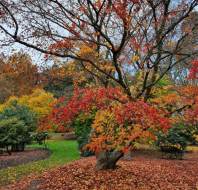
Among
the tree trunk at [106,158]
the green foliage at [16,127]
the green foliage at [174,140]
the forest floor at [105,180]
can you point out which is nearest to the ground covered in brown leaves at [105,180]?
the forest floor at [105,180]

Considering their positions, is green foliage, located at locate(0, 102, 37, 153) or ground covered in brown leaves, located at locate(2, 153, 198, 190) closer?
ground covered in brown leaves, located at locate(2, 153, 198, 190)

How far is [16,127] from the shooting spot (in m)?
27.7

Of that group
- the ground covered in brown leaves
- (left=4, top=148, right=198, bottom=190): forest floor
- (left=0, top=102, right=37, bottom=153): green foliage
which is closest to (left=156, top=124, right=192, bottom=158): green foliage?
(left=0, top=102, right=37, bottom=153): green foliage

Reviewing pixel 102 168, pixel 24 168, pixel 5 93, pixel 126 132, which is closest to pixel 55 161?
pixel 24 168

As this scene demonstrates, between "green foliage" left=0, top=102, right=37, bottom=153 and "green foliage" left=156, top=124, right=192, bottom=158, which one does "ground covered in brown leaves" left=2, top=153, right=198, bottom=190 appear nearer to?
"green foliage" left=156, top=124, right=192, bottom=158

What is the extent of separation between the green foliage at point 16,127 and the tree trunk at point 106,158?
12.9 m

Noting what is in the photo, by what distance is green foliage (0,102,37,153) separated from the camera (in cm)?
2706

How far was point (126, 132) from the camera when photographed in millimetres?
11203

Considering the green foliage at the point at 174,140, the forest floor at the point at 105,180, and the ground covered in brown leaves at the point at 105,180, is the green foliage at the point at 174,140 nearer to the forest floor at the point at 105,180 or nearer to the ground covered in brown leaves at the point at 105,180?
the forest floor at the point at 105,180

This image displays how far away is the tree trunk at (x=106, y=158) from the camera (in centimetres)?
1473

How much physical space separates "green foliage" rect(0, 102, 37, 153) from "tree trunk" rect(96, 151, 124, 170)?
12.9 metres

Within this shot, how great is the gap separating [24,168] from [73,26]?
8.16 metres

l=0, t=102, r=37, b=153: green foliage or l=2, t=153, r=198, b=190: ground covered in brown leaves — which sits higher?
l=0, t=102, r=37, b=153: green foliage

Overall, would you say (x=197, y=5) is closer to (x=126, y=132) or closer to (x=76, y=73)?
(x=126, y=132)
